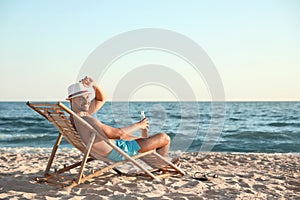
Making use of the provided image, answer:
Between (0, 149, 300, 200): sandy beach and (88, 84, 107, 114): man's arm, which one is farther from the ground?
(88, 84, 107, 114): man's arm

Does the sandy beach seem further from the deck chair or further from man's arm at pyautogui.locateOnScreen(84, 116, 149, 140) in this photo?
man's arm at pyautogui.locateOnScreen(84, 116, 149, 140)

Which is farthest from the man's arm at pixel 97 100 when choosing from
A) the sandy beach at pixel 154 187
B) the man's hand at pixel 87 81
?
the sandy beach at pixel 154 187

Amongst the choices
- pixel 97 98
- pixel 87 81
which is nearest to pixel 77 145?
pixel 97 98

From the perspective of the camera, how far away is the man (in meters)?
3.36

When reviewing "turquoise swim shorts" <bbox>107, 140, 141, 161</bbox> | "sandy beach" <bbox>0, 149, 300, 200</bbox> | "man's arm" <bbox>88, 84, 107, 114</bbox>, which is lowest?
"sandy beach" <bbox>0, 149, 300, 200</bbox>

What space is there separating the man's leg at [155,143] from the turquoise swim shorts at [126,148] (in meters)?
0.05

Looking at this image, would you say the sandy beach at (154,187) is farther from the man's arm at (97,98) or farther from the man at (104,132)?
the man's arm at (97,98)

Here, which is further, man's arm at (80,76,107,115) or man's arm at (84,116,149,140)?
man's arm at (80,76,107,115)

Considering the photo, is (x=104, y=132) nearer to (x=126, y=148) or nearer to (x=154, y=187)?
(x=126, y=148)

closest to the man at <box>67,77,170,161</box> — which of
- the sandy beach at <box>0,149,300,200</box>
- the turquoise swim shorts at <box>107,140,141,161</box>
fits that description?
the turquoise swim shorts at <box>107,140,141,161</box>

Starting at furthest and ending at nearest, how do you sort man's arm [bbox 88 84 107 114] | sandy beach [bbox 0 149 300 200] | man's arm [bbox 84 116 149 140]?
man's arm [bbox 88 84 107 114]
man's arm [bbox 84 116 149 140]
sandy beach [bbox 0 149 300 200]

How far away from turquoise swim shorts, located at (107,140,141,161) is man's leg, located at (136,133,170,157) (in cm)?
5

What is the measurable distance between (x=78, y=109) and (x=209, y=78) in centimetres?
230

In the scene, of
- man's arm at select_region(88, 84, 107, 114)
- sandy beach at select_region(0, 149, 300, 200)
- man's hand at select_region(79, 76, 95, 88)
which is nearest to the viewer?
sandy beach at select_region(0, 149, 300, 200)
